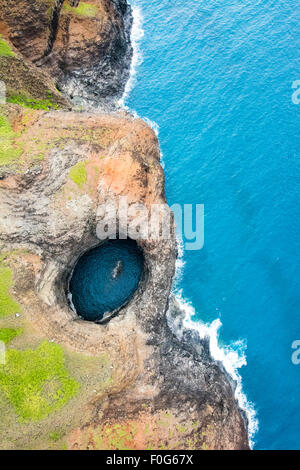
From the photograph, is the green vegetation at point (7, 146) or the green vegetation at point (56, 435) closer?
the green vegetation at point (56, 435)

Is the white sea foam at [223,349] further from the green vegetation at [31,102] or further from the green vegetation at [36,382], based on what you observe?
the green vegetation at [31,102]

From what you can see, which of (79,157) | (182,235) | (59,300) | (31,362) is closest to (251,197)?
(182,235)

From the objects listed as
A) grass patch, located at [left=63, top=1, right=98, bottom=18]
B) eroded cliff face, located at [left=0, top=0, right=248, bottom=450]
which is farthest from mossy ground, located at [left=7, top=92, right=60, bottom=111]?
grass patch, located at [left=63, top=1, right=98, bottom=18]

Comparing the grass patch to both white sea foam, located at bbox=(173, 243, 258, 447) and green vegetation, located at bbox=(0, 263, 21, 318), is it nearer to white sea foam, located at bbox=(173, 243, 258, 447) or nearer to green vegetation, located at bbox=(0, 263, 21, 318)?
green vegetation, located at bbox=(0, 263, 21, 318)

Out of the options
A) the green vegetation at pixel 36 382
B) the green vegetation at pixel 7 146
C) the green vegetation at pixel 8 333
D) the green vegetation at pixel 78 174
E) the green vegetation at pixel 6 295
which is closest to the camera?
the green vegetation at pixel 36 382

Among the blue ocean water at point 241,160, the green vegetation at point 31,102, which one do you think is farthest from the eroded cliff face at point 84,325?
the blue ocean water at point 241,160

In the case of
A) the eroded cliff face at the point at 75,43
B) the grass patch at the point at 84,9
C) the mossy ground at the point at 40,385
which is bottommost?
the mossy ground at the point at 40,385
